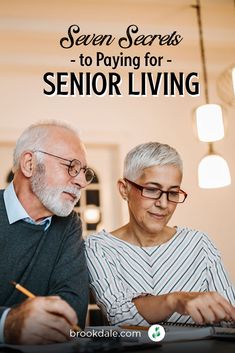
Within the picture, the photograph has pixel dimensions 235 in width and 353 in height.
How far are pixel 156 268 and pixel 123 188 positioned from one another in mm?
204

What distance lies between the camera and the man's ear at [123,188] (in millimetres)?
1119

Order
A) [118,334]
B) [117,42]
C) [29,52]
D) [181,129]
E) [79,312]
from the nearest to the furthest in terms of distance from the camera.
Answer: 1. [118,334]
2. [79,312]
3. [117,42]
4. [29,52]
5. [181,129]

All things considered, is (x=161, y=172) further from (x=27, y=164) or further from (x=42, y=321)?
(x=42, y=321)

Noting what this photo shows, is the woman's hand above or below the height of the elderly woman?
below

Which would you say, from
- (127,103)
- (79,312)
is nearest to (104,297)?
(79,312)

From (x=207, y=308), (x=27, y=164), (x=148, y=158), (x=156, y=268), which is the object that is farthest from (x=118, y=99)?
(x=207, y=308)

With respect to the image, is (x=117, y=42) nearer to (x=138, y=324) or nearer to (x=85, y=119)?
(x=85, y=119)

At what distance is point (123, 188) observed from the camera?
112 centimetres

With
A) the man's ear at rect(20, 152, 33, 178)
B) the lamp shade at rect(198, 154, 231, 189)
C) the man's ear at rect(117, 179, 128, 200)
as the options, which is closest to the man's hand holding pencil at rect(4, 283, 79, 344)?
the man's ear at rect(20, 152, 33, 178)

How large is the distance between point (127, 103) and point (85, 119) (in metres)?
0.11

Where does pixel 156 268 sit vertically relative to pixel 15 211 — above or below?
below

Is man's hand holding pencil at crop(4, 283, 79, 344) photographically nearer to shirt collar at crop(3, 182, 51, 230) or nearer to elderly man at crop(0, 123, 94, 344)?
elderly man at crop(0, 123, 94, 344)

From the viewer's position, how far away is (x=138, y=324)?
895 mm

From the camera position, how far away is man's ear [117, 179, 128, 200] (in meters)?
1.12
